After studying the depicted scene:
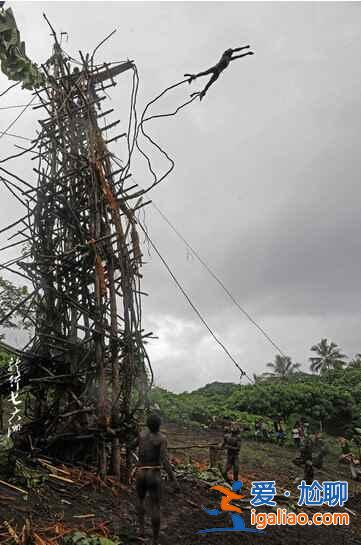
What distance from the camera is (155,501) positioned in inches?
211

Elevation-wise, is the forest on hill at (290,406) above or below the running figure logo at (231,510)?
above

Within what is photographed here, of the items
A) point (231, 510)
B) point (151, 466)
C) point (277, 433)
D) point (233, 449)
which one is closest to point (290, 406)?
point (277, 433)

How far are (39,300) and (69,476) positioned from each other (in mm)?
3113

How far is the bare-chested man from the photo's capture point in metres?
5.42

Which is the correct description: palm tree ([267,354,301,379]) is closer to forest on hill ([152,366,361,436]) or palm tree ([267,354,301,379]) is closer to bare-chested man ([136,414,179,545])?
forest on hill ([152,366,361,436])

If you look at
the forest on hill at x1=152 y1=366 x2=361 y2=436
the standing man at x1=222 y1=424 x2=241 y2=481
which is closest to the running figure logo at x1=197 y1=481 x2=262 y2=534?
the standing man at x1=222 y1=424 x2=241 y2=481

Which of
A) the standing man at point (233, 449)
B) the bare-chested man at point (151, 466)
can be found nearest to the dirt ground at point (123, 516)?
the bare-chested man at point (151, 466)

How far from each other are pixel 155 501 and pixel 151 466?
387 mm

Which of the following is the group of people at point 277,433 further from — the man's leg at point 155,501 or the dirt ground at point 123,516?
the man's leg at point 155,501

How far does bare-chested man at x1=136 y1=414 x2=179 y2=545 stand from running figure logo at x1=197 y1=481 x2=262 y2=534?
4.30ft

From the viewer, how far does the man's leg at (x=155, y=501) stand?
205 inches

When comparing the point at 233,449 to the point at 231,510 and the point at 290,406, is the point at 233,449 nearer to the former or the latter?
the point at 231,510

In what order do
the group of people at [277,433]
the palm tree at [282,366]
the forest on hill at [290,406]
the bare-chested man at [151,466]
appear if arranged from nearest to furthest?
the bare-chested man at [151,466], the group of people at [277,433], the forest on hill at [290,406], the palm tree at [282,366]

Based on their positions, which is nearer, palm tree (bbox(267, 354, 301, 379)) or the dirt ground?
the dirt ground
